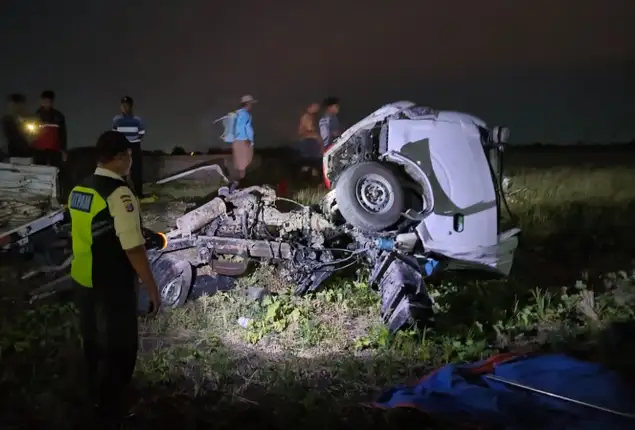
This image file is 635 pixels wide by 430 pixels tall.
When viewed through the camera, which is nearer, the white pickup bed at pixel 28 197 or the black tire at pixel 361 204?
the black tire at pixel 361 204

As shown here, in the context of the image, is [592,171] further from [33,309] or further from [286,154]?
[33,309]

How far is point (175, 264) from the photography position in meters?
Result: 5.17

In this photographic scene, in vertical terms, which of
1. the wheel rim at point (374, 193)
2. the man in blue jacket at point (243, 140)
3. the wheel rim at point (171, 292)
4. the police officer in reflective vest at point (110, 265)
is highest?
the man in blue jacket at point (243, 140)

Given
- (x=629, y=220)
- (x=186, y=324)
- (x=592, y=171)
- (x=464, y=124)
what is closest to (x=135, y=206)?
(x=186, y=324)

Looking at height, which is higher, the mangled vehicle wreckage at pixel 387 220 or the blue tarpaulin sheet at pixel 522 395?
the mangled vehicle wreckage at pixel 387 220

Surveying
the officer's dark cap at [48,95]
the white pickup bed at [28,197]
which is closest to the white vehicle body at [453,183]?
the white pickup bed at [28,197]

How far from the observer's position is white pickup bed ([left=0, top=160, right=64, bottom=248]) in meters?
5.26

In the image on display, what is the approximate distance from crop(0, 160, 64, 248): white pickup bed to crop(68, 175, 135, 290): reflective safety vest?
2.52 metres

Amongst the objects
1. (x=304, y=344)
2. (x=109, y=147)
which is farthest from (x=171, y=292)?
(x=109, y=147)

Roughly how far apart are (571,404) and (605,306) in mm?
2301

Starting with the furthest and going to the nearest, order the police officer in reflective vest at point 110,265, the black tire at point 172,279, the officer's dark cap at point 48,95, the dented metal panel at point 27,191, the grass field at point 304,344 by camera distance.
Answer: the officer's dark cap at point 48,95
the dented metal panel at point 27,191
the black tire at point 172,279
the grass field at point 304,344
the police officer in reflective vest at point 110,265

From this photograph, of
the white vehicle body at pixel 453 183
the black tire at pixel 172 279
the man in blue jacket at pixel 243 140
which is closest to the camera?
the white vehicle body at pixel 453 183

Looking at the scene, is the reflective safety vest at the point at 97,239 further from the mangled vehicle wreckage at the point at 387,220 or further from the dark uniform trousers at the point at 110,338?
the mangled vehicle wreckage at the point at 387,220

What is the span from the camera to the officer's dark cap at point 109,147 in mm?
2930
